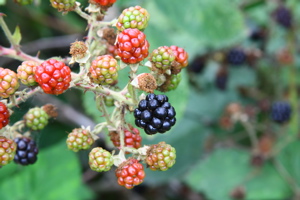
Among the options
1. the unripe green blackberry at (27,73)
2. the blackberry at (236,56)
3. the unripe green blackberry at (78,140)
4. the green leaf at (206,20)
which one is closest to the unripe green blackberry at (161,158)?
the unripe green blackberry at (78,140)

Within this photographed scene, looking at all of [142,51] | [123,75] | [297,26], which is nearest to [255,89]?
[297,26]

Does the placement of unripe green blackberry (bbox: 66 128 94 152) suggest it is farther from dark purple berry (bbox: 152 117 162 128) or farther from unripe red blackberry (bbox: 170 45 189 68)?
unripe red blackberry (bbox: 170 45 189 68)

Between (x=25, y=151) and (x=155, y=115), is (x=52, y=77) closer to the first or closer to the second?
(x=155, y=115)

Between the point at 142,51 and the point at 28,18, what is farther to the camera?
the point at 28,18

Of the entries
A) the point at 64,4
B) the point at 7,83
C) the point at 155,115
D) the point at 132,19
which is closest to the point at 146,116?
the point at 155,115

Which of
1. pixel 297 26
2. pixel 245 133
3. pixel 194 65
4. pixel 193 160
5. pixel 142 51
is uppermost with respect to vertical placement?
pixel 297 26

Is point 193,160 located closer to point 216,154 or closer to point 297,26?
point 216,154
